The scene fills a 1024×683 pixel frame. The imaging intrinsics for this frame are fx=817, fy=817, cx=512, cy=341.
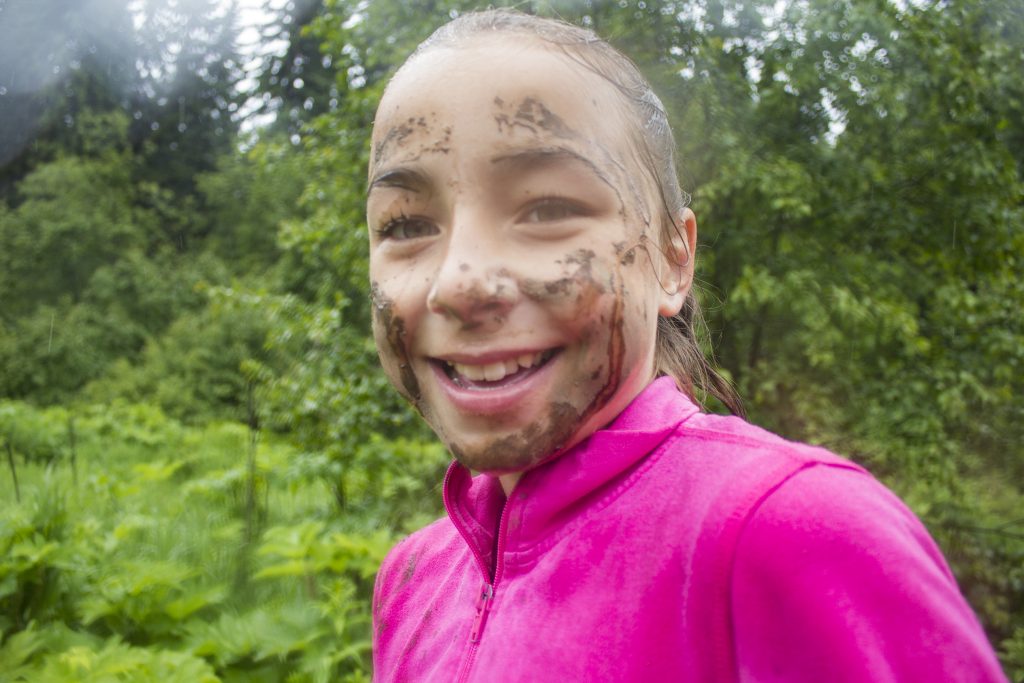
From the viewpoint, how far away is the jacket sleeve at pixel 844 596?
64 cm

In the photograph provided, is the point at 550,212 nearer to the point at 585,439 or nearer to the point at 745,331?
the point at 585,439

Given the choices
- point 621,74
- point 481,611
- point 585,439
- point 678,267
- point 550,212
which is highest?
point 621,74

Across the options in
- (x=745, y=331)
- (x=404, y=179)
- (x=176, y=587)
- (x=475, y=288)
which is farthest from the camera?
(x=745, y=331)

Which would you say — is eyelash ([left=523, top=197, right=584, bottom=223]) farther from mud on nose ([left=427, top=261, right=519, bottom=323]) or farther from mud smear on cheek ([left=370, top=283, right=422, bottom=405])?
mud smear on cheek ([left=370, top=283, right=422, bottom=405])

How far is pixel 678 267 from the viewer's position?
3.60 feet

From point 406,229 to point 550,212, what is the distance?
→ 0.68 ft

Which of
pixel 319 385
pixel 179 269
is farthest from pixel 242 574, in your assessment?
pixel 179 269

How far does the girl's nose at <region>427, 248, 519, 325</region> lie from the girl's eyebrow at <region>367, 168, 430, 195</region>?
0.12m

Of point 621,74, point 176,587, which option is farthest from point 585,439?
point 176,587

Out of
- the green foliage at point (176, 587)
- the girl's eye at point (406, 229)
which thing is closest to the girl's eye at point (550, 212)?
the girl's eye at point (406, 229)

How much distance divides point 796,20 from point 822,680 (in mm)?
4156

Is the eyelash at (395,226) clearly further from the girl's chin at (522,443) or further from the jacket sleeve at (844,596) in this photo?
the jacket sleeve at (844,596)

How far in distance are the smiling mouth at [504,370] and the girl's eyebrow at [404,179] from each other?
0.22m

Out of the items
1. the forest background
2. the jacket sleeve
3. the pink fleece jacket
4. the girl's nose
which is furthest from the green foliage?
the jacket sleeve
